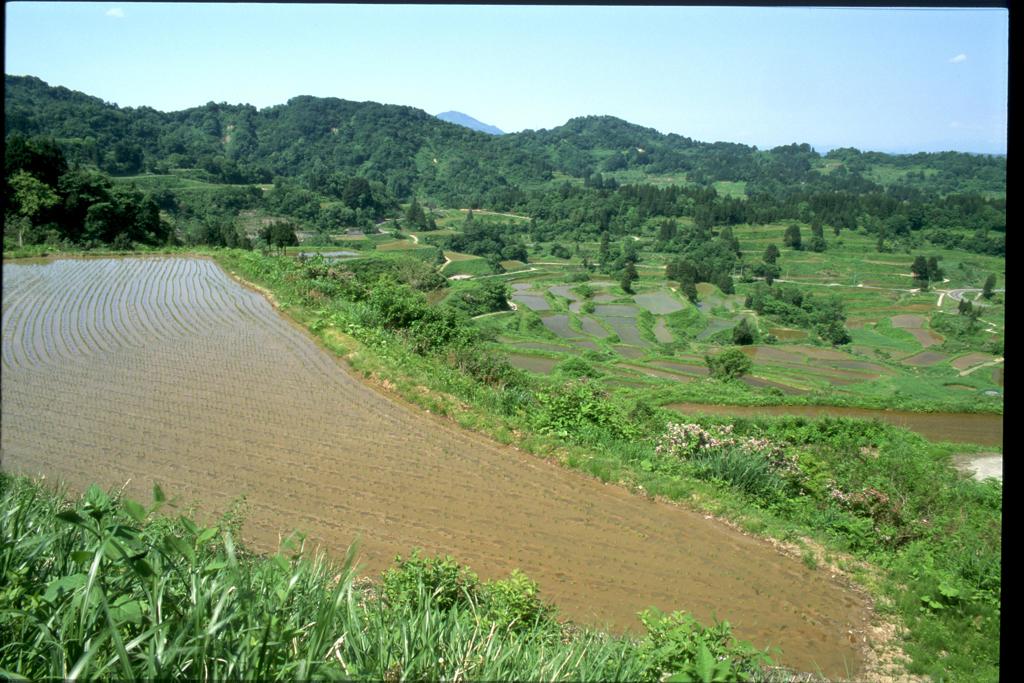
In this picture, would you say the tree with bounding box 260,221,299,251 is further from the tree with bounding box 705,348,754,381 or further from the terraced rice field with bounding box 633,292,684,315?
the tree with bounding box 705,348,754,381

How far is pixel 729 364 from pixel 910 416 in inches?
81.8

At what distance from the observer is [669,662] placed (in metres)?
1.91

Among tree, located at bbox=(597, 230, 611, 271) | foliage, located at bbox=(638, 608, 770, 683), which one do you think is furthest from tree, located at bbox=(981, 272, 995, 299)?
foliage, located at bbox=(638, 608, 770, 683)

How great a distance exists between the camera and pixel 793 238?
11.0 metres

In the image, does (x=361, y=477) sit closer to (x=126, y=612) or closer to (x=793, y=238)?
(x=126, y=612)

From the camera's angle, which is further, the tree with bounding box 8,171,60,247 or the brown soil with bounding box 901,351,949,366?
the tree with bounding box 8,171,60,247

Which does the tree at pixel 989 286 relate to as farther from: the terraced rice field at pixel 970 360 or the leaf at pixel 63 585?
the leaf at pixel 63 585

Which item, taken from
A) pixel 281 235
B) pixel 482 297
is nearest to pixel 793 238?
pixel 482 297

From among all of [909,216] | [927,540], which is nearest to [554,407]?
[927,540]

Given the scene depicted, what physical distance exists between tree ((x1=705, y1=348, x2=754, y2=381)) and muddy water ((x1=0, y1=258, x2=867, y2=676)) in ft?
15.7

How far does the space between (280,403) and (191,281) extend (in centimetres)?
475

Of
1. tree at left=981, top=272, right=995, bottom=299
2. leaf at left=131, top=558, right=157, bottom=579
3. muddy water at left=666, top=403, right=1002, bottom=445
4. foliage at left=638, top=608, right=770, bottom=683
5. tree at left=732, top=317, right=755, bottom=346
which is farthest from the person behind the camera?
tree at left=732, top=317, right=755, bottom=346

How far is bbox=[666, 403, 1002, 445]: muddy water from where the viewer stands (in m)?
6.90

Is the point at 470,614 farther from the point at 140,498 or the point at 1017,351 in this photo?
the point at 140,498
